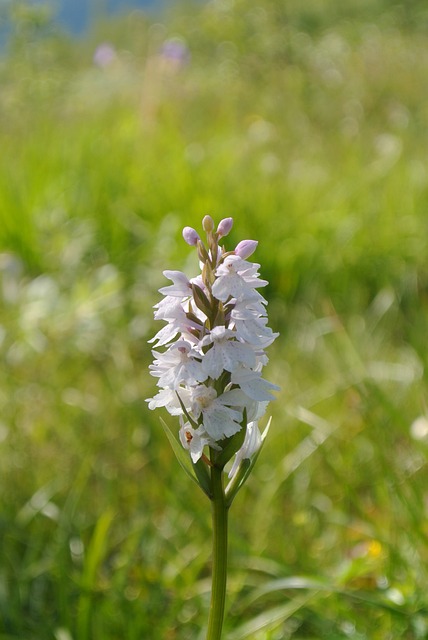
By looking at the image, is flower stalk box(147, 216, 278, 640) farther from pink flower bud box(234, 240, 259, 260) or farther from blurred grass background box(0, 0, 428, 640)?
blurred grass background box(0, 0, 428, 640)

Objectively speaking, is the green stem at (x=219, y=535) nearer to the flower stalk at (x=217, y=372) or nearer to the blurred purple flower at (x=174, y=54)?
the flower stalk at (x=217, y=372)

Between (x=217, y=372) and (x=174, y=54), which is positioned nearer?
(x=217, y=372)

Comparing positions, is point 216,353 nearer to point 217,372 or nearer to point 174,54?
point 217,372

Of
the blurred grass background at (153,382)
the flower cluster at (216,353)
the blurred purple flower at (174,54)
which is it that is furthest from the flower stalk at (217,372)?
the blurred purple flower at (174,54)

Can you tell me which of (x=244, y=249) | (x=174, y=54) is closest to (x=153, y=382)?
(x=244, y=249)

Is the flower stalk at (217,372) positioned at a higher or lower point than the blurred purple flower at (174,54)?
higher

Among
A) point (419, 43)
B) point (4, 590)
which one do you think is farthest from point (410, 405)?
point (419, 43)
